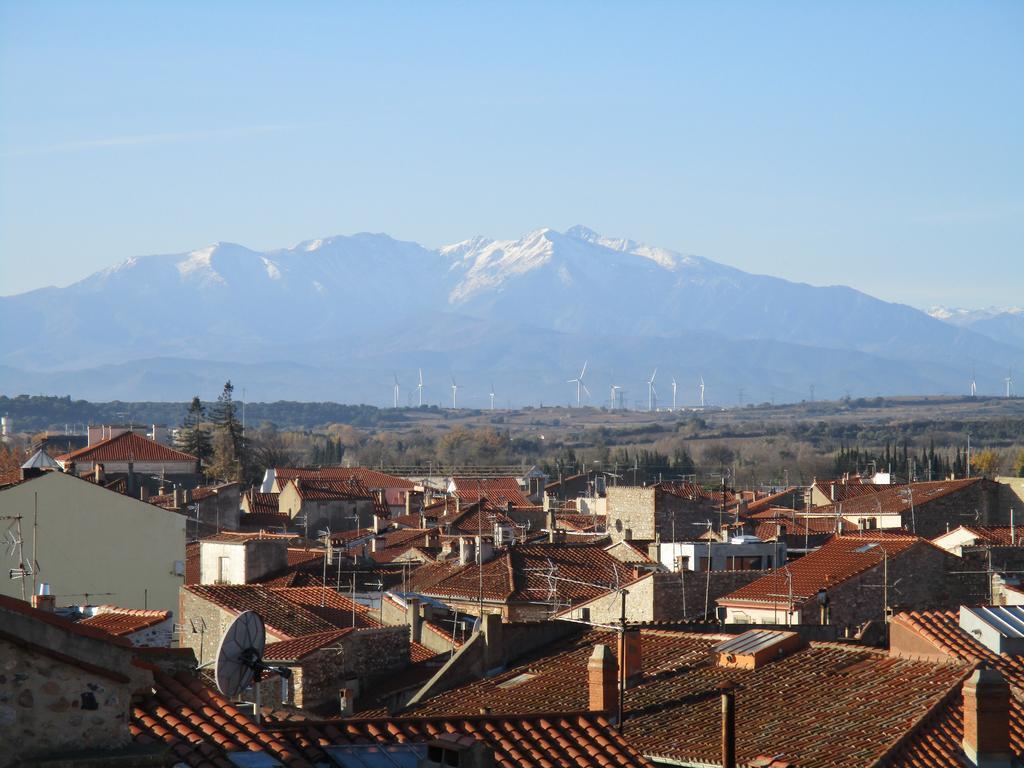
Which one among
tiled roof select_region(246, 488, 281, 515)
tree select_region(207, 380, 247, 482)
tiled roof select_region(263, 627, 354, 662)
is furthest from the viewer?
tree select_region(207, 380, 247, 482)

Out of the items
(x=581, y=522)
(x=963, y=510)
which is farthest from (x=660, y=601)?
(x=581, y=522)

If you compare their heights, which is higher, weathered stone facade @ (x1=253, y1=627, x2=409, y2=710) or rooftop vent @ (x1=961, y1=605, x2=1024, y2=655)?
rooftop vent @ (x1=961, y1=605, x2=1024, y2=655)

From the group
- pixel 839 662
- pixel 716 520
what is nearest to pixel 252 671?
pixel 839 662

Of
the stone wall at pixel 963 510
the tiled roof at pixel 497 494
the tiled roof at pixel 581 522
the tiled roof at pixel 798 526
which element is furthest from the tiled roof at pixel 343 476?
the stone wall at pixel 963 510

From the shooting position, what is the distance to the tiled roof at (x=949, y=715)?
12.2 meters

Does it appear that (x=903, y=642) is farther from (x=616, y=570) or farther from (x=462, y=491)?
(x=462, y=491)

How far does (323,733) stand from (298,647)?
10.2 meters

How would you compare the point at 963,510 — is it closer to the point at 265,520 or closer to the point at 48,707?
the point at 265,520

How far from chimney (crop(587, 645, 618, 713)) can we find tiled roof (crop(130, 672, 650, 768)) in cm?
338

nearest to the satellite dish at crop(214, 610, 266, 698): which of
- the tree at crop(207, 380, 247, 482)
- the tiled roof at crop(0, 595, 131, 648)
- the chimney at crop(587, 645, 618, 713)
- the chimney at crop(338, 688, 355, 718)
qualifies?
the tiled roof at crop(0, 595, 131, 648)

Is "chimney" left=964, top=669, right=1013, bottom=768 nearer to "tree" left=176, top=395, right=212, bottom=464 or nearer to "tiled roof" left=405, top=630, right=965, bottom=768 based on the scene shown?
"tiled roof" left=405, top=630, right=965, bottom=768

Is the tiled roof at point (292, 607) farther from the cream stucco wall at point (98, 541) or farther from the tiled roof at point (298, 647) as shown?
the cream stucco wall at point (98, 541)

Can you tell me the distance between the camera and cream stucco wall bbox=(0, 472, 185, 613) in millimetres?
27156

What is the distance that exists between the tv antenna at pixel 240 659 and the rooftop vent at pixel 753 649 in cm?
703
